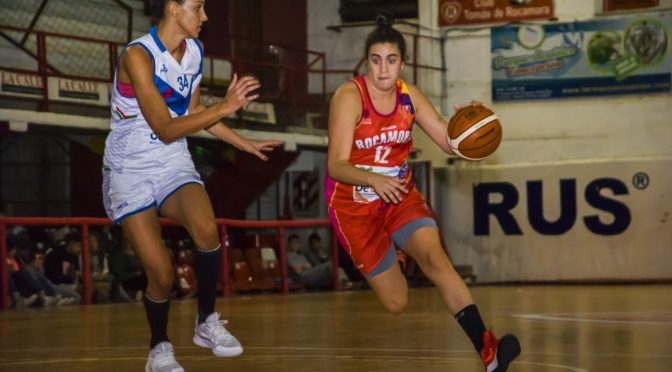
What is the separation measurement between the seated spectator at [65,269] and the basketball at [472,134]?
34.4 ft

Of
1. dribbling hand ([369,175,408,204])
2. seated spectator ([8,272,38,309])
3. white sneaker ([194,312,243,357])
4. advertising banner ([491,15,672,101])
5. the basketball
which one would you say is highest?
advertising banner ([491,15,672,101])

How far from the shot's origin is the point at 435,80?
85.8 feet

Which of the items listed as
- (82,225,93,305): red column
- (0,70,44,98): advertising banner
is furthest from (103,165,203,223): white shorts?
(0,70,44,98): advertising banner

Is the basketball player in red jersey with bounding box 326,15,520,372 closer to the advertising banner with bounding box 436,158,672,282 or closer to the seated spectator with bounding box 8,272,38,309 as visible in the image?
the seated spectator with bounding box 8,272,38,309

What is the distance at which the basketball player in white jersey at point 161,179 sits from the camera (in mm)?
7152

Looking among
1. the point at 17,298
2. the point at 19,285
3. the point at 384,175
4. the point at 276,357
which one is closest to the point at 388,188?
the point at 384,175

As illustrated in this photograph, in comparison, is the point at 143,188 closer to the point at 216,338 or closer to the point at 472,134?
the point at 216,338

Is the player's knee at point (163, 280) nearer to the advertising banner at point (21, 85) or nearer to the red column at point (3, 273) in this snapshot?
the red column at point (3, 273)

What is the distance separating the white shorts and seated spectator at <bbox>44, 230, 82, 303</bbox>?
9960 millimetres

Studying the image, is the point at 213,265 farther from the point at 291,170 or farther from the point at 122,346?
the point at 291,170

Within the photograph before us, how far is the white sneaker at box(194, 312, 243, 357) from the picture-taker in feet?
23.5

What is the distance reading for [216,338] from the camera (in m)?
7.25

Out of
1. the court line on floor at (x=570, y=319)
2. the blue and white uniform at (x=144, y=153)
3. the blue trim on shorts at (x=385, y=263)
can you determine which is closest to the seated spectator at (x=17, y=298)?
the court line on floor at (x=570, y=319)

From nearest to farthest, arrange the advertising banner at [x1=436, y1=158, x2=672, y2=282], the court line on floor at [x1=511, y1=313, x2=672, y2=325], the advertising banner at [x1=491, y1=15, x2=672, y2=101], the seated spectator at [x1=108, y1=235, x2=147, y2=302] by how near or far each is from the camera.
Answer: the court line on floor at [x1=511, y1=313, x2=672, y2=325] < the seated spectator at [x1=108, y1=235, x2=147, y2=302] < the advertising banner at [x1=436, y1=158, x2=672, y2=282] < the advertising banner at [x1=491, y1=15, x2=672, y2=101]
